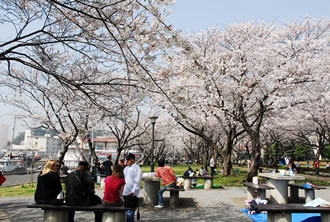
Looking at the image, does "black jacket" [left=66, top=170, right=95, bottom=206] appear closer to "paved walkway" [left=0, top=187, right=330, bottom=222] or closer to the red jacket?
"paved walkway" [left=0, top=187, right=330, bottom=222]

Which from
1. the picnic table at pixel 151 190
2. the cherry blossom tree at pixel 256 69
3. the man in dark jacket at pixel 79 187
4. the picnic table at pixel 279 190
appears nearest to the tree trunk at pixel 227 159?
the cherry blossom tree at pixel 256 69

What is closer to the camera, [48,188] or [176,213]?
[48,188]

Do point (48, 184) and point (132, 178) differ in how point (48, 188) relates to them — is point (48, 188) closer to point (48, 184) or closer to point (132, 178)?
point (48, 184)

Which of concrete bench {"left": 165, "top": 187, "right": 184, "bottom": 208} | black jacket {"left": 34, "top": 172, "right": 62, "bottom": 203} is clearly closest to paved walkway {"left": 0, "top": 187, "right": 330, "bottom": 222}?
concrete bench {"left": 165, "top": 187, "right": 184, "bottom": 208}

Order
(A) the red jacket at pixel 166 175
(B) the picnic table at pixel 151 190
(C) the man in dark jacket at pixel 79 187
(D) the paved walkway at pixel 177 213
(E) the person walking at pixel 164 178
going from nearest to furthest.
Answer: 1. (C) the man in dark jacket at pixel 79 187
2. (D) the paved walkway at pixel 177 213
3. (E) the person walking at pixel 164 178
4. (A) the red jacket at pixel 166 175
5. (B) the picnic table at pixel 151 190

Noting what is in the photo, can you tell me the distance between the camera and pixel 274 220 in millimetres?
6191

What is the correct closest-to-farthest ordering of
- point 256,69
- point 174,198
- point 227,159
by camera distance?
point 174,198 < point 256,69 < point 227,159

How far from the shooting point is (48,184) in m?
6.14

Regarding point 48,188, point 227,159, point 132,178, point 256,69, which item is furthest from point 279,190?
point 227,159

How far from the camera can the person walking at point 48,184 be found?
6102mm

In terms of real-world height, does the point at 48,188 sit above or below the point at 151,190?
above

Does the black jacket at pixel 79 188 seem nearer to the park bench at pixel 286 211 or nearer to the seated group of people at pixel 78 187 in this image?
the seated group of people at pixel 78 187

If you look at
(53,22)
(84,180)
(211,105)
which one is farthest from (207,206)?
(211,105)

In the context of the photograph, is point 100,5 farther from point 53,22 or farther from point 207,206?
point 207,206
